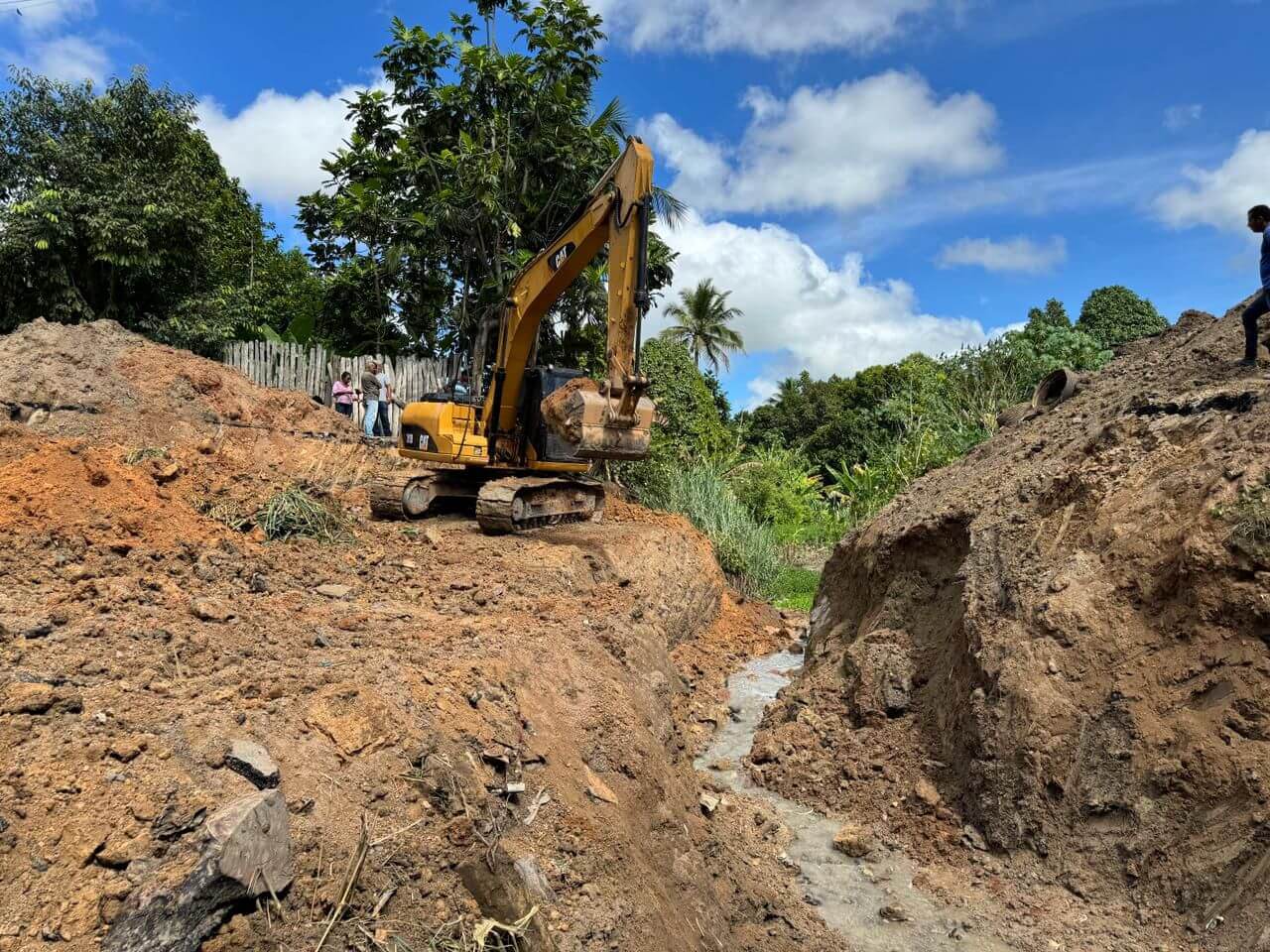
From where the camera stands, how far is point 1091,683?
4.59 meters

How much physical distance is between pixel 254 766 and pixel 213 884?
605mm

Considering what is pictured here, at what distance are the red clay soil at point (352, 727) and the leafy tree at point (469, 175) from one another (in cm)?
876

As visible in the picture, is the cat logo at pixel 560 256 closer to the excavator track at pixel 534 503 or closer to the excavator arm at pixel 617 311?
the excavator arm at pixel 617 311

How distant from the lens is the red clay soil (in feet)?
9.27

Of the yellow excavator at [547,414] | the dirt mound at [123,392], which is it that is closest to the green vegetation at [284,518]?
the yellow excavator at [547,414]

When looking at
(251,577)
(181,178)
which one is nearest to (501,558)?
(251,577)

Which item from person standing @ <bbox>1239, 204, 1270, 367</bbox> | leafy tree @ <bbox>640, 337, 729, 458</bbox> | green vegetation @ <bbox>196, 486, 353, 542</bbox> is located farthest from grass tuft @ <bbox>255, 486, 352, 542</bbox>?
leafy tree @ <bbox>640, 337, 729, 458</bbox>

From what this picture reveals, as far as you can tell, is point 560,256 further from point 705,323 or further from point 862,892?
point 705,323

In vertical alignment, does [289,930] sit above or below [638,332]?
below

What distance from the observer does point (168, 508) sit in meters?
6.97

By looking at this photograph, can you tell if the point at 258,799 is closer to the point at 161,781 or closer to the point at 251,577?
the point at 161,781

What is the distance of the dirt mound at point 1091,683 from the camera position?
13.2 feet

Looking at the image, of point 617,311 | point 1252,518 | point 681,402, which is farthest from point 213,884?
point 681,402

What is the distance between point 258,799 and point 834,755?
12.8 feet
